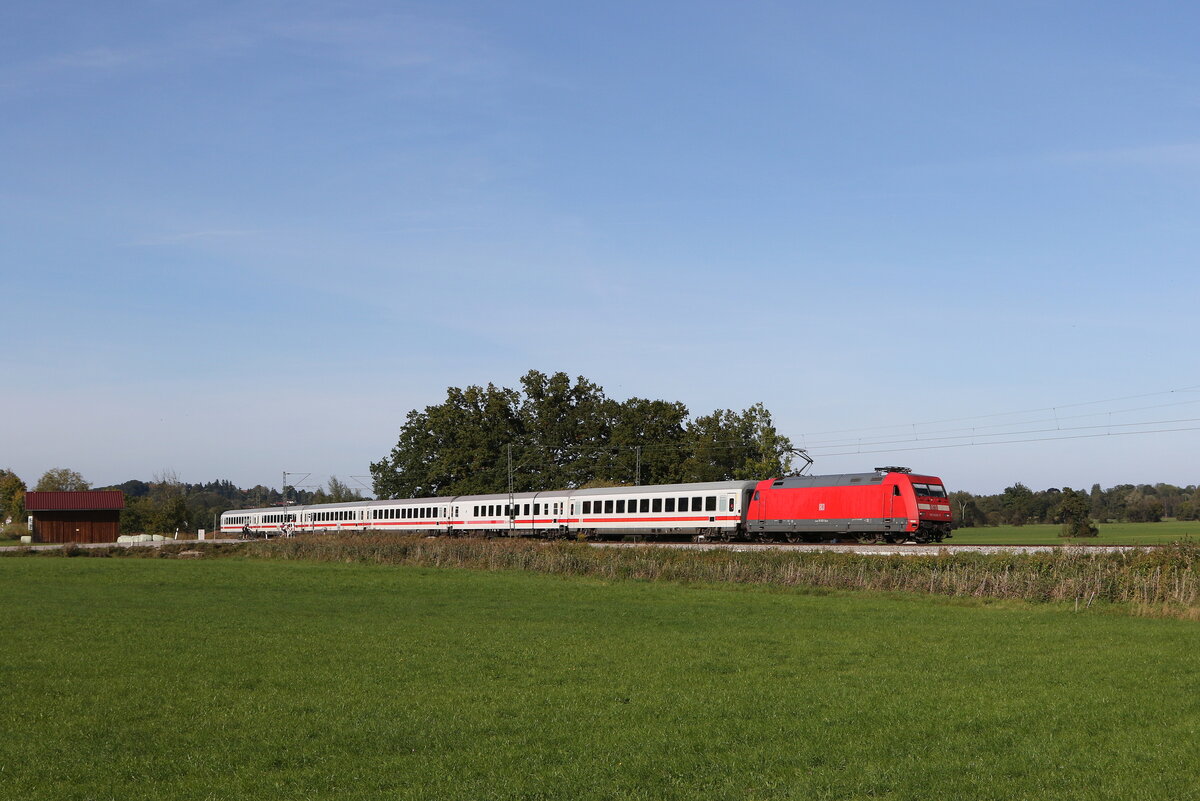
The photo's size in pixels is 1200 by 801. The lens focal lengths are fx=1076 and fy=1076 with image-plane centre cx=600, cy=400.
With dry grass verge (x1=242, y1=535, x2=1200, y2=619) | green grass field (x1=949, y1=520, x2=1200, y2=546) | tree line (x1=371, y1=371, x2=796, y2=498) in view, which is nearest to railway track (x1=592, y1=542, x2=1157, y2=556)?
dry grass verge (x1=242, y1=535, x2=1200, y2=619)

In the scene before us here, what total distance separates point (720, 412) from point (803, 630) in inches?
3348

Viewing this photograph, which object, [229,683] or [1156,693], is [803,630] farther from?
[229,683]

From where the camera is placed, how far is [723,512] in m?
59.3

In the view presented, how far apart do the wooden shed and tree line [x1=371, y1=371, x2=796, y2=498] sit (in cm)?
3761

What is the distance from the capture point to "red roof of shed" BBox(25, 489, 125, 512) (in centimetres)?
9612

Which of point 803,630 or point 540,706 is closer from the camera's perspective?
point 540,706

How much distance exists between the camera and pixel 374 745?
13320mm

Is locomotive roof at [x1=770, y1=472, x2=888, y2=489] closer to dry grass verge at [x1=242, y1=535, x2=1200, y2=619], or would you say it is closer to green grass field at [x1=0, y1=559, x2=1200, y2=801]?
dry grass verge at [x1=242, y1=535, x2=1200, y2=619]

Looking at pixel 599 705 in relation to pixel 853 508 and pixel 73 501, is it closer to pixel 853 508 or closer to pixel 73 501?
pixel 853 508

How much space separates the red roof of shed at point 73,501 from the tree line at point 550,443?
3730 centimetres

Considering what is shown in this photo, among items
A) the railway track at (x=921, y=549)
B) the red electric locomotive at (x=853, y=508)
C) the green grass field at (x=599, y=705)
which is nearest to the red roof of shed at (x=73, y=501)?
the red electric locomotive at (x=853, y=508)

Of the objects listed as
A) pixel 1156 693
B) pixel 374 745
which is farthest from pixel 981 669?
pixel 374 745

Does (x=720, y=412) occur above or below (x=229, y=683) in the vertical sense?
above

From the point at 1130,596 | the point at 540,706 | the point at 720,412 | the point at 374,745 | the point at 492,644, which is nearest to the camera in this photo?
the point at 374,745
